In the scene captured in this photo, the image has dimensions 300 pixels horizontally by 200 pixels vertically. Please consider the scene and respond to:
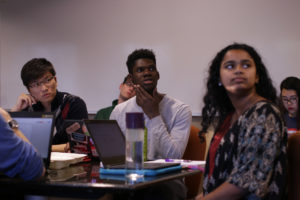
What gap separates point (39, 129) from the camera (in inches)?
68.4

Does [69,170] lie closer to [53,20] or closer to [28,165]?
[28,165]

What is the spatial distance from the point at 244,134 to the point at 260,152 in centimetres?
9

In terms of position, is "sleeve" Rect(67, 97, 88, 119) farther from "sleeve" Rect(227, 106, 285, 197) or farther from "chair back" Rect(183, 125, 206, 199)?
"sleeve" Rect(227, 106, 285, 197)

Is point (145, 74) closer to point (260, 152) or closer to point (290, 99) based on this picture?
point (260, 152)

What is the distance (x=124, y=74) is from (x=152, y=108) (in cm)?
175

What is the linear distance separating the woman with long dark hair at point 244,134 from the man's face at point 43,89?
1289mm

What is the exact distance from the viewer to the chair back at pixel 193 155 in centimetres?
232

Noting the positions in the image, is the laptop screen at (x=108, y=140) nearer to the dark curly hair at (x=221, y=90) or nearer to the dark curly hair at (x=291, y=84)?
the dark curly hair at (x=221, y=90)

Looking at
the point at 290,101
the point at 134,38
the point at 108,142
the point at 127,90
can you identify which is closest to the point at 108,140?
the point at 108,142

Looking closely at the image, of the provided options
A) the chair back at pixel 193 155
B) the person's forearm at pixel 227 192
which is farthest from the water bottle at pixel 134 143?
the chair back at pixel 193 155

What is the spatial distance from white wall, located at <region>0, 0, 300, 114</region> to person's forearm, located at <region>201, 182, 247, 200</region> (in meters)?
2.33

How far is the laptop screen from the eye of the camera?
1.70 metres

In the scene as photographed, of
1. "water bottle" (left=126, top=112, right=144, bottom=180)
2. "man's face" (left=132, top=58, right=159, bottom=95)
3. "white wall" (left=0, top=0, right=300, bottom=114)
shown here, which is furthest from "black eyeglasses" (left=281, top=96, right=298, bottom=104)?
"water bottle" (left=126, top=112, right=144, bottom=180)

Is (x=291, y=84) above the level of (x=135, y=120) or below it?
above
